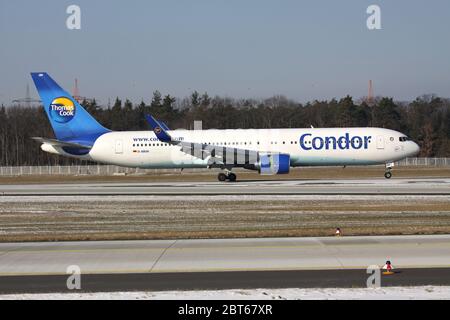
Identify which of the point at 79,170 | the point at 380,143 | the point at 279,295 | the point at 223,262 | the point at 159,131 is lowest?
the point at 79,170

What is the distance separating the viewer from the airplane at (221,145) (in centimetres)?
4503

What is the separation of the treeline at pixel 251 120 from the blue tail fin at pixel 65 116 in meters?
51.9

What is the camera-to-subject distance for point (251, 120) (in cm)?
12044

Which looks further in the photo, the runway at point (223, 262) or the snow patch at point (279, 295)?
the runway at point (223, 262)

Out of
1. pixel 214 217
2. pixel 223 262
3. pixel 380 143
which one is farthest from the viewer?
pixel 380 143

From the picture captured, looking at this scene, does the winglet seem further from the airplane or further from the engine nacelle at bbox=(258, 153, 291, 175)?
the engine nacelle at bbox=(258, 153, 291, 175)

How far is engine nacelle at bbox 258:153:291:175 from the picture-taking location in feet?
145

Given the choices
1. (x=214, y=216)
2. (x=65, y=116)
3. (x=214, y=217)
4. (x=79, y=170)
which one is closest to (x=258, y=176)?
(x=65, y=116)

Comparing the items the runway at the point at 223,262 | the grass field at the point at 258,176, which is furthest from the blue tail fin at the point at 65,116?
the runway at the point at 223,262

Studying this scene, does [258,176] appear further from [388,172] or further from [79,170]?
[79,170]

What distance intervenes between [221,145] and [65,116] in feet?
39.2

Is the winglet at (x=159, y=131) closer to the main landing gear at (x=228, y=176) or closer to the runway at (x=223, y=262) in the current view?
the main landing gear at (x=228, y=176)

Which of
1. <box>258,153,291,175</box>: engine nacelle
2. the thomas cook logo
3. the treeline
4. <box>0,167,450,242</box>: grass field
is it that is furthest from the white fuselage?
the treeline
